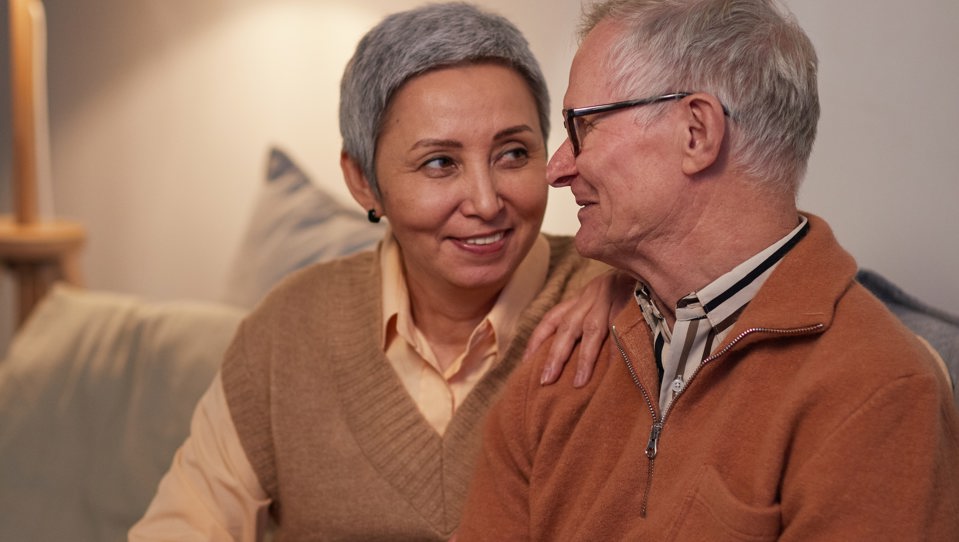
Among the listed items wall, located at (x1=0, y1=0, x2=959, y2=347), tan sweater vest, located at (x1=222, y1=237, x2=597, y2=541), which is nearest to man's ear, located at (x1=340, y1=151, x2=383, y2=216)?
tan sweater vest, located at (x1=222, y1=237, x2=597, y2=541)

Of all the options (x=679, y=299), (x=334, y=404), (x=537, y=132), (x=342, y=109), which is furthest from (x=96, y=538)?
(x=679, y=299)

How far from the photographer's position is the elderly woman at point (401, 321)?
156 cm

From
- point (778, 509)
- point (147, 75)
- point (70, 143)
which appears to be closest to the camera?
point (778, 509)

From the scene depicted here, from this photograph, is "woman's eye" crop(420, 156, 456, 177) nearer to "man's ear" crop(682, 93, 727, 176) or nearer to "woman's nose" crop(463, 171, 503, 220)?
"woman's nose" crop(463, 171, 503, 220)

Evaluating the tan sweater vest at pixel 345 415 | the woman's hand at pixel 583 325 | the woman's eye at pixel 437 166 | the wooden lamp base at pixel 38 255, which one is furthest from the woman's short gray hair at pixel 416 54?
the wooden lamp base at pixel 38 255

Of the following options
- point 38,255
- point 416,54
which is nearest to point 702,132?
point 416,54

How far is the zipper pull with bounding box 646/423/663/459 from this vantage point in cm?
118

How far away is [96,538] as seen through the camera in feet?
7.00

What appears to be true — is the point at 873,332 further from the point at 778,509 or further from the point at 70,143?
the point at 70,143

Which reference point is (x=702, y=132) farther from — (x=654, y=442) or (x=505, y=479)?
(x=505, y=479)

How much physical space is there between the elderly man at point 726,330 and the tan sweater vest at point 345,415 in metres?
0.35

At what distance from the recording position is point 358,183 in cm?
173

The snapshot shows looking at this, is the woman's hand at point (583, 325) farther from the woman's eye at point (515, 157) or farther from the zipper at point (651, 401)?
the woman's eye at point (515, 157)

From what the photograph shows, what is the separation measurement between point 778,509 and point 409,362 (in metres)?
0.81
